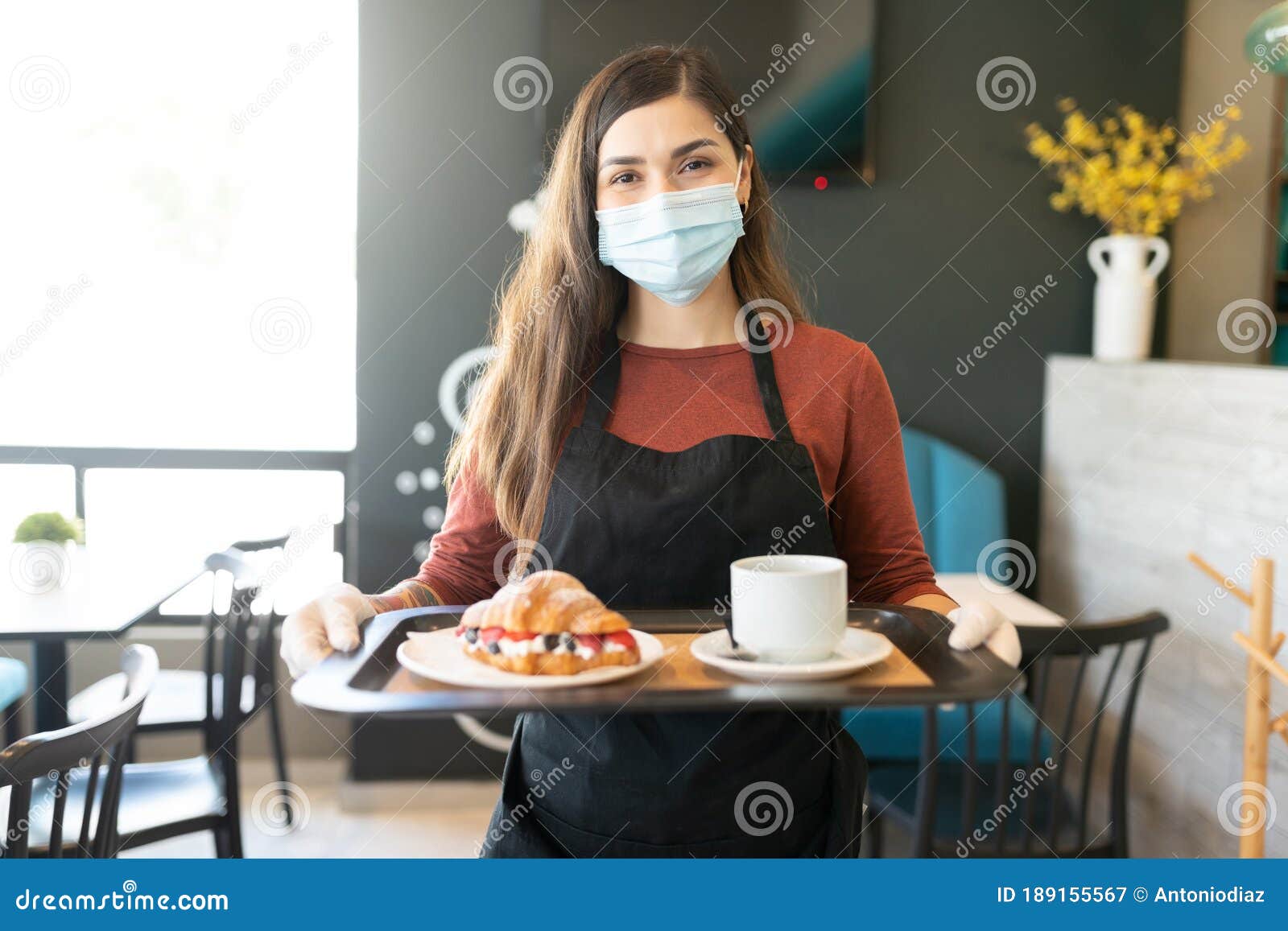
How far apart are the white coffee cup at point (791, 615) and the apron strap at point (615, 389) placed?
376 millimetres

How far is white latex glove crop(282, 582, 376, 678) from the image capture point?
3.44 feet

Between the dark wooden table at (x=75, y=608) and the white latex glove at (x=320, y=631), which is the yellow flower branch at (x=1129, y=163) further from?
the white latex glove at (x=320, y=631)

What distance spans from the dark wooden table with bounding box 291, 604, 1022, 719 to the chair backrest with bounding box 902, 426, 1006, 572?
2348mm

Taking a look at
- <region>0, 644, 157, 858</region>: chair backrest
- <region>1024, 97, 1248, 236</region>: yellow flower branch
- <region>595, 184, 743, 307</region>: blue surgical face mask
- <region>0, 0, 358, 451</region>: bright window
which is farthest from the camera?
<region>0, 0, 358, 451</region>: bright window

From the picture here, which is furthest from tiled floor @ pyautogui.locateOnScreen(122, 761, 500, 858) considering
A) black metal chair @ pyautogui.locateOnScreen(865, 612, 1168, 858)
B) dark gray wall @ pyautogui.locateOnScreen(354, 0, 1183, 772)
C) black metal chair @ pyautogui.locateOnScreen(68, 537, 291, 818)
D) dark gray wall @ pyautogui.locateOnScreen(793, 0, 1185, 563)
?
dark gray wall @ pyautogui.locateOnScreen(793, 0, 1185, 563)

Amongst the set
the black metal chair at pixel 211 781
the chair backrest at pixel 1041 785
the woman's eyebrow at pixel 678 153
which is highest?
the woman's eyebrow at pixel 678 153

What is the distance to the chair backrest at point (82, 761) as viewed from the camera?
59.9 inches

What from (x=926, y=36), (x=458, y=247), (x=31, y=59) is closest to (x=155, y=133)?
(x=31, y=59)

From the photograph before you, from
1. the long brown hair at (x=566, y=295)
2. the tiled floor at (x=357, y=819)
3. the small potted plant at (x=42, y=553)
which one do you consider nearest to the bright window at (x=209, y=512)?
the tiled floor at (x=357, y=819)

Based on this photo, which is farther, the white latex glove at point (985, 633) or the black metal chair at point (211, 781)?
the black metal chair at point (211, 781)

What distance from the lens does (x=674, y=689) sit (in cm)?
93

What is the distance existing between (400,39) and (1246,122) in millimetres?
2589

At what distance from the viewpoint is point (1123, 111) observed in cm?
345

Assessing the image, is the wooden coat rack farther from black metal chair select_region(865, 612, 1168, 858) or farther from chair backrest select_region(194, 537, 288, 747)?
chair backrest select_region(194, 537, 288, 747)
